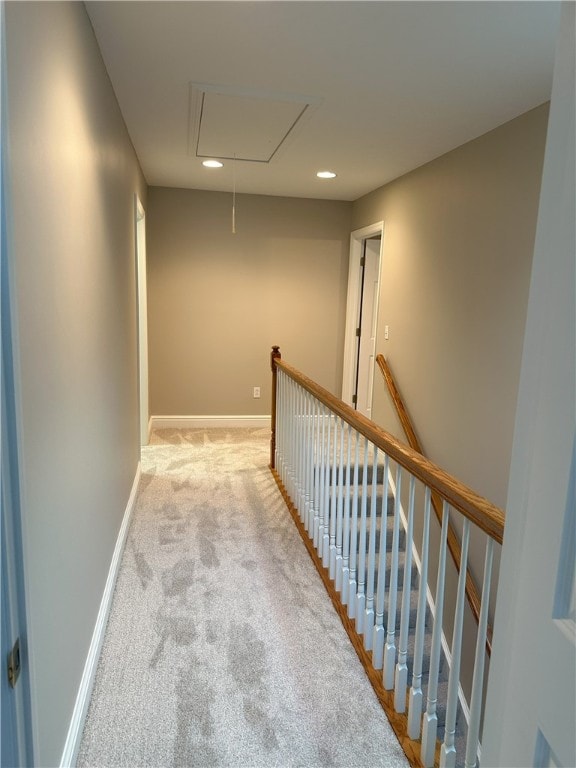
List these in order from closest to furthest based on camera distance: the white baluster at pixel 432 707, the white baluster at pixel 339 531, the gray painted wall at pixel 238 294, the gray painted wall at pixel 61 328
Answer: the gray painted wall at pixel 61 328, the white baluster at pixel 432 707, the white baluster at pixel 339 531, the gray painted wall at pixel 238 294

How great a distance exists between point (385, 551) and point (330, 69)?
2.08m

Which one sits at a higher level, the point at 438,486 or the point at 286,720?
the point at 438,486

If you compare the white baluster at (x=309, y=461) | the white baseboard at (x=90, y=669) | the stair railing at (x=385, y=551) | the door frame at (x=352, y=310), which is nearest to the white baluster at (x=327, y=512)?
the stair railing at (x=385, y=551)

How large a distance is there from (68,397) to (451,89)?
7.41 feet

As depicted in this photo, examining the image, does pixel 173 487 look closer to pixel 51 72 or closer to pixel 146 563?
pixel 146 563

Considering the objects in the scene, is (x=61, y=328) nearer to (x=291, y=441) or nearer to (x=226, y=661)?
(x=226, y=661)

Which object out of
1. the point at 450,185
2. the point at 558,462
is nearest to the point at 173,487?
the point at 450,185

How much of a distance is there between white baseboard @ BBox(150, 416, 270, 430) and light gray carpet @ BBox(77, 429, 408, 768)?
2.12m

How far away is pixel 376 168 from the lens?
3846 millimetres

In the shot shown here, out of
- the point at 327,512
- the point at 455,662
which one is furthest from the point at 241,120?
the point at 455,662

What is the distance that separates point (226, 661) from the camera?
1934 millimetres

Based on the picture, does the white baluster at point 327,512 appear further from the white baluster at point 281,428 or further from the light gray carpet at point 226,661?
the white baluster at point 281,428

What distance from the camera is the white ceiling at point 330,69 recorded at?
177cm

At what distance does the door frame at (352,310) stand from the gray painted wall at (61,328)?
127 inches
